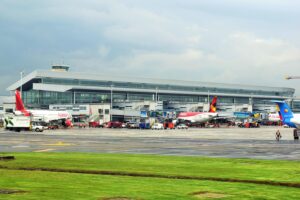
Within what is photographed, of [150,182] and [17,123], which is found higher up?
[17,123]

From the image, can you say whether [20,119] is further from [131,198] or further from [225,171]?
[131,198]

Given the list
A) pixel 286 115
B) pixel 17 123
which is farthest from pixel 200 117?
pixel 286 115

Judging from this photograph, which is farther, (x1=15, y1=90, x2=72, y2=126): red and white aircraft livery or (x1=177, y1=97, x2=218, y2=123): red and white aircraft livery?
(x1=177, y1=97, x2=218, y2=123): red and white aircraft livery

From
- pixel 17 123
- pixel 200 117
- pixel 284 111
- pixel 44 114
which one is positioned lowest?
pixel 17 123

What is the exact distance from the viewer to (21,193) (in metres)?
15.1

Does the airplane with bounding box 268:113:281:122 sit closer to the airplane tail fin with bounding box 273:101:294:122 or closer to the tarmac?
the airplane tail fin with bounding box 273:101:294:122

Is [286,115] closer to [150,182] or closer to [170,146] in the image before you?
[170,146]

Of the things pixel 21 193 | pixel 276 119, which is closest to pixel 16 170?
pixel 21 193

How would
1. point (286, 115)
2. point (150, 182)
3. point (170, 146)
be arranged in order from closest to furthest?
point (150, 182), point (170, 146), point (286, 115)

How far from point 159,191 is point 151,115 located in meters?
165

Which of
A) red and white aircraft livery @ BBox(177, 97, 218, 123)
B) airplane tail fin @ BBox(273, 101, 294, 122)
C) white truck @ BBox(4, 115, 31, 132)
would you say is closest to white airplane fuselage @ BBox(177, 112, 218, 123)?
red and white aircraft livery @ BBox(177, 97, 218, 123)

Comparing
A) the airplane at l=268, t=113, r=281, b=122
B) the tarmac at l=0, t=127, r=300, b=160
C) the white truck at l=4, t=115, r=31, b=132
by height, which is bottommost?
the tarmac at l=0, t=127, r=300, b=160

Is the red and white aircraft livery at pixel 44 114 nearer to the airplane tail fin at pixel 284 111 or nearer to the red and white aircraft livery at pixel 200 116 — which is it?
the red and white aircraft livery at pixel 200 116

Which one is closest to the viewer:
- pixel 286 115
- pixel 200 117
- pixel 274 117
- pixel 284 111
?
pixel 286 115
